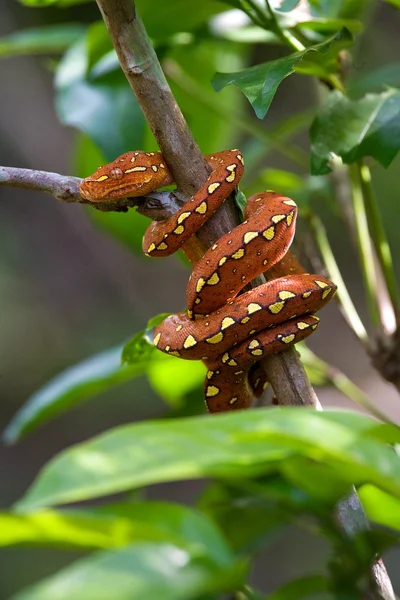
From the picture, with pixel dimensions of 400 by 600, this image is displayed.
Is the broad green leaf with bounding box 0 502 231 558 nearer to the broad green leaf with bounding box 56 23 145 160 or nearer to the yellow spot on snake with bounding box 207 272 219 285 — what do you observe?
the yellow spot on snake with bounding box 207 272 219 285

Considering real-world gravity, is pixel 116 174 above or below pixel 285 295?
above

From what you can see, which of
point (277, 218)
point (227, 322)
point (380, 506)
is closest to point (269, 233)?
point (277, 218)

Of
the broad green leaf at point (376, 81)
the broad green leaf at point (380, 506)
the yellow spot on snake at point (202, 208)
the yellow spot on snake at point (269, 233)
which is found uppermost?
the broad green leaf at point (376, 81)

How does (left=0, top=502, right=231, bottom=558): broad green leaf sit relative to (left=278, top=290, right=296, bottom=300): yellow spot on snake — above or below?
below

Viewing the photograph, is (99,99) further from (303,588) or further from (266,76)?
(303,588)

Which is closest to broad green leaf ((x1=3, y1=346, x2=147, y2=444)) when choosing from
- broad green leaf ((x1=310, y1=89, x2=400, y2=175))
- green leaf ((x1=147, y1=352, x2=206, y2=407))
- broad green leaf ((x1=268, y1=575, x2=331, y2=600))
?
green leaf ((x1=147, y1=352, x2=206, y2=407))

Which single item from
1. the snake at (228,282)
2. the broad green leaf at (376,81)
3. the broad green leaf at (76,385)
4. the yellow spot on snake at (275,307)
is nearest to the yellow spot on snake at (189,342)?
the snake at (228,282)

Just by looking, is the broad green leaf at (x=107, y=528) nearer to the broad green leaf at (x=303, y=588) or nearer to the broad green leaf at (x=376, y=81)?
the broad green leaf at (x=303, y=588)

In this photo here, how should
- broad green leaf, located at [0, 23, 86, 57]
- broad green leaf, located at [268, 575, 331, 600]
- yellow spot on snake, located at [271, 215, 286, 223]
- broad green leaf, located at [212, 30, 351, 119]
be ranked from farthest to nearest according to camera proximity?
broad green leaf, located at [0, 23, 86, 57]
yellow spot on snake, located at [271, 215, 286, 223]
broad green leaf, located at [212, 30, 351, 119]
broad green leaf, located at [268, 575, 331, 600]
